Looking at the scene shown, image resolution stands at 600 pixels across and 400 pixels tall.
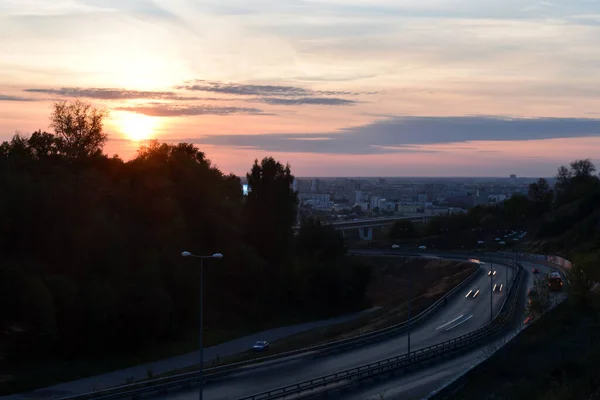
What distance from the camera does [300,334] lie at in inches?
1969

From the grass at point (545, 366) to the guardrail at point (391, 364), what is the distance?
2198 millimetres

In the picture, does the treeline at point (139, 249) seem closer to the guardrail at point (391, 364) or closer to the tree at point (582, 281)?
the guardrail at point (391, 364)

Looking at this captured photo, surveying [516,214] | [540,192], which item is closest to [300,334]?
[516,214]

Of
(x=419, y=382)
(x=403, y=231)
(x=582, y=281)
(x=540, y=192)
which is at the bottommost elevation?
(x=403, y=231)

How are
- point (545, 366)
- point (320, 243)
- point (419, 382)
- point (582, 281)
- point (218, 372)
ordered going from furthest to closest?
1. point (320, 243)
2. point (582, 281)
3. point (545, 366)
4. point (419, 382)
5. point (218, 372)

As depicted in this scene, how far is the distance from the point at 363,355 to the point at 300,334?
13.1m

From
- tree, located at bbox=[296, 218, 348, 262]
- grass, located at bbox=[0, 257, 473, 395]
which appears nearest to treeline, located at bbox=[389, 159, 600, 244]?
grass, located at bbox=[0, 257, 473, 395]

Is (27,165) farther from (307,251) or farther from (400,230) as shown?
(400,230)

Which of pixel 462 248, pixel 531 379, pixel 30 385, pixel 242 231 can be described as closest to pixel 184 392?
pixel 30 385

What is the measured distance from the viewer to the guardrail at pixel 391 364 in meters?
26.4

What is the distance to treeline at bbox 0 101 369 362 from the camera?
38.0 meters

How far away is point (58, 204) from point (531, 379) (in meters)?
25.0

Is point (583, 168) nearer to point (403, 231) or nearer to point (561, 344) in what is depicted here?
point (403, 231)

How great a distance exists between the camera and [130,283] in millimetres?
41469
